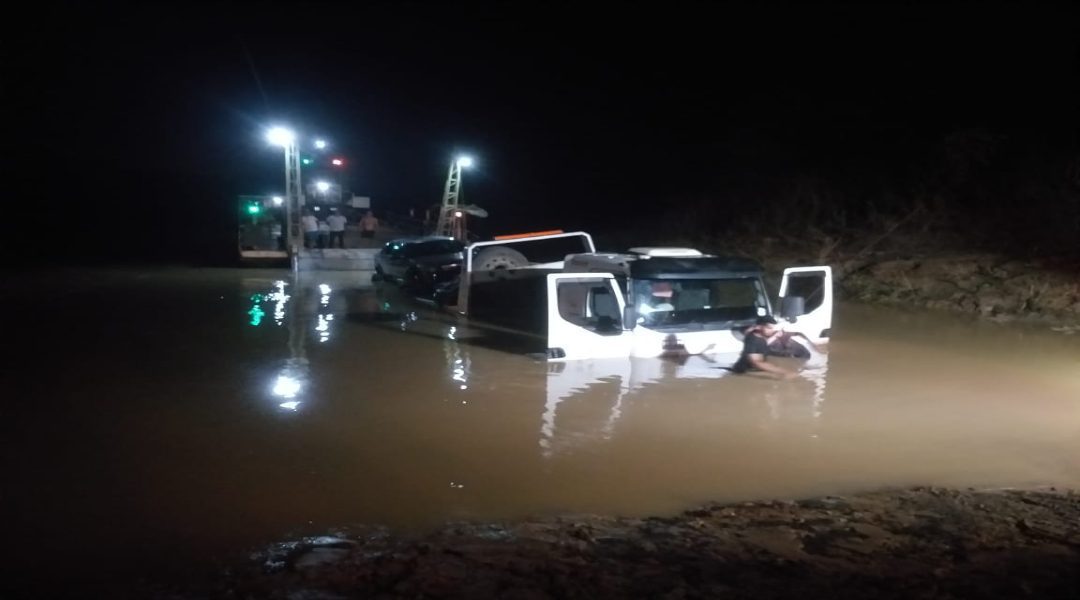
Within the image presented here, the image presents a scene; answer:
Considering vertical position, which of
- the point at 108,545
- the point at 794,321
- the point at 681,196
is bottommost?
the point at 108,545

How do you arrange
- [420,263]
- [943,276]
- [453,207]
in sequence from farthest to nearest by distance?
[453,207] < [420,263] < [943,276]

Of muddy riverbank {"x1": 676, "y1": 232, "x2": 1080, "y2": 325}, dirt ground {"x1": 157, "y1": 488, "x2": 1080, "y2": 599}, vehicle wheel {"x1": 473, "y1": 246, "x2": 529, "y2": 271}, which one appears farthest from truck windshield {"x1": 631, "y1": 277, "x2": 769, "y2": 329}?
muddy riverbank {"x1": 676, "y1": 232, "x2": 1080, "y2": 325}

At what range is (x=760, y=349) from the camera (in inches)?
450

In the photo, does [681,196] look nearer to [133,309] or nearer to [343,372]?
[133,309]

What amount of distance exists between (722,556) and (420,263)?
54.4 feet

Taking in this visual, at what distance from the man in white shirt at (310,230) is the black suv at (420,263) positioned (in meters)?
4.89

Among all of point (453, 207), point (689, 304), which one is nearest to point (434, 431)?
point (689, 304)

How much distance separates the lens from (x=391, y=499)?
661 centimetres

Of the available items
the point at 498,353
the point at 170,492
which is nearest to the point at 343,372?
the point at 498,353

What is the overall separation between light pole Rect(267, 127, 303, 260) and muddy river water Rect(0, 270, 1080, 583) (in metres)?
12.6

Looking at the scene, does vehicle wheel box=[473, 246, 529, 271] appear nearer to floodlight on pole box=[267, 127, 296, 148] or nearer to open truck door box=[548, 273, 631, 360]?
open truck door box=[548, 273, 631, 360]

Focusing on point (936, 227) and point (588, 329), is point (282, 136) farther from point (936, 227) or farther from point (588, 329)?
point (588, 329)

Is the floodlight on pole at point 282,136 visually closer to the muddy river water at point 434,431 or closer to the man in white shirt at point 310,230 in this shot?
the man in white shirt at point 310,230

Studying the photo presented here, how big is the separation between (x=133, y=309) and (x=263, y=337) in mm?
4663
